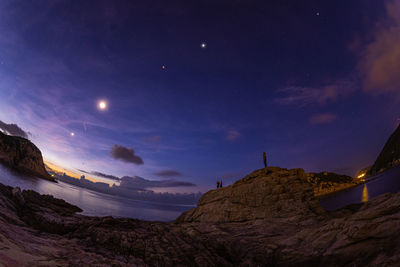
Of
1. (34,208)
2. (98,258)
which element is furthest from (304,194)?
(34,208)

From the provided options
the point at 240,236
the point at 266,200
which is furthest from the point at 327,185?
the point at 240,236

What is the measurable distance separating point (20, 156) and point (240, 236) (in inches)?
7022

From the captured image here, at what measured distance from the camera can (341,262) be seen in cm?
701

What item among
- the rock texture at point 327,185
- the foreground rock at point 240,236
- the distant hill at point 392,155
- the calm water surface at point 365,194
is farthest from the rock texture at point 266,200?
the distant hill at point 392,155

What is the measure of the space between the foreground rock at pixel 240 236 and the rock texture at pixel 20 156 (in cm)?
15488

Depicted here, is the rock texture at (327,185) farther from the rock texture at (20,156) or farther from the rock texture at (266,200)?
the rock texture at (20,156)

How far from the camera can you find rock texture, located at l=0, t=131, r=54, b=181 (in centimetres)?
10969

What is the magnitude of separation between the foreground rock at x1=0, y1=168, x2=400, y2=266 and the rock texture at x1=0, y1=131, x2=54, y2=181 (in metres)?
155

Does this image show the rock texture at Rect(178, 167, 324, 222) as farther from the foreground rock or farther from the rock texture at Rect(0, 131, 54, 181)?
the rock texture at Rect(0, 131, 54, 181)

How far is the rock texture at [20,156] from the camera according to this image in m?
110

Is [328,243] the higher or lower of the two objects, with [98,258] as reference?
higher

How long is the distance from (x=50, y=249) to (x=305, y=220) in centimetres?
1832

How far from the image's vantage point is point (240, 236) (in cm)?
1331

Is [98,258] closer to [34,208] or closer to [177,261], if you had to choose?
[177,261]
